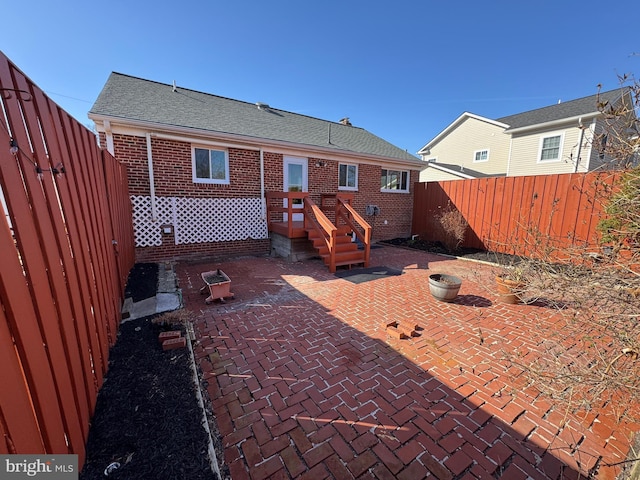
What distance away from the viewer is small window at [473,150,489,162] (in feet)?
58.6

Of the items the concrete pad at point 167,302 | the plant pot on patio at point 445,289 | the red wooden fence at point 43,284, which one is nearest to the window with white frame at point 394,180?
the plant pot on patio at point 445,289

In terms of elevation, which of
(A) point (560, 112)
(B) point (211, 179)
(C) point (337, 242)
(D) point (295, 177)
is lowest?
(C) point (337, 242)

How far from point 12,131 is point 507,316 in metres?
5.86

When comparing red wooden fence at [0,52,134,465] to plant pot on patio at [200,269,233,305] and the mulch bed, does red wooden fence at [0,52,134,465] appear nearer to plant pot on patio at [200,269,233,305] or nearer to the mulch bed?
the mulch bed

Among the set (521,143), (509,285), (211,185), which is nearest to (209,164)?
(211,185)

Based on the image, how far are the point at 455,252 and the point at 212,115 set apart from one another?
9602 mm

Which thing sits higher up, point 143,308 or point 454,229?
point 454,229

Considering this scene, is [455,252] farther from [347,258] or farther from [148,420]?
[148,420]

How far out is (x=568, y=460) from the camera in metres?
1.91

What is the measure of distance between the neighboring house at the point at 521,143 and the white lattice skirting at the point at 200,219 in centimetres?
910

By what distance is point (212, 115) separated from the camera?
846cm

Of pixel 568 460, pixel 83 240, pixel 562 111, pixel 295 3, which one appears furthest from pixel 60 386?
pixel 562 111

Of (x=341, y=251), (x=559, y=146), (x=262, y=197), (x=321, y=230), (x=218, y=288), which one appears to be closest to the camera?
(x=218, y=288)

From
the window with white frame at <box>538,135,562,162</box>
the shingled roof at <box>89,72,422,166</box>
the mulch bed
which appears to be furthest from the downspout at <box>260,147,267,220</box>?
the window with white frame at <box>538,135,562,162</box>
